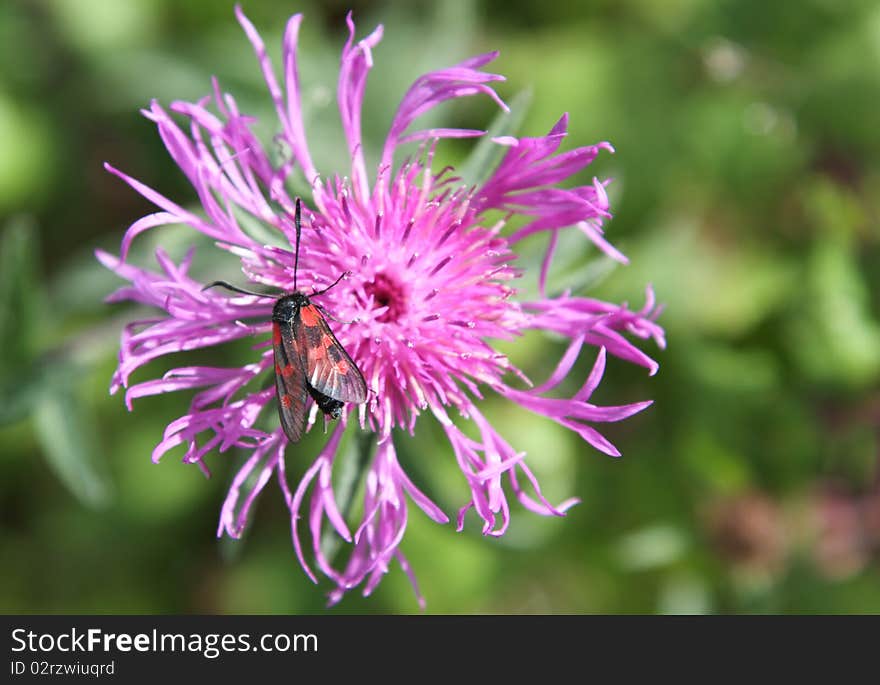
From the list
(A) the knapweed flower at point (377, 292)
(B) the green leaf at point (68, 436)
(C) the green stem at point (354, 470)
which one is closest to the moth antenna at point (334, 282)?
(A) the knapweed flower at point (377, 292)

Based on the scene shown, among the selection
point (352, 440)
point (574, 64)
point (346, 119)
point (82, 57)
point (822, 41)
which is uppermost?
point (822, 41)

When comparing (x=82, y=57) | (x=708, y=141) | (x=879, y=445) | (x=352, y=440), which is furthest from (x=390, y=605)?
(x=82, y=57)

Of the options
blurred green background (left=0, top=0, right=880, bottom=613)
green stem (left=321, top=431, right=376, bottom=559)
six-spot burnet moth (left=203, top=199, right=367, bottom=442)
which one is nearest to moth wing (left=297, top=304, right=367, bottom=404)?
six-spot burnet moth (left=203, top=199, right=367, bottom=442)

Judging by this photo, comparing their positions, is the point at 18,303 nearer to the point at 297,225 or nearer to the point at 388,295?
the point at 297,225

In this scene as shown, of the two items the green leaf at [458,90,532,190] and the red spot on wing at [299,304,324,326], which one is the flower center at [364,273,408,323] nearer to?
the red spot on wing at [299,304,324,326]

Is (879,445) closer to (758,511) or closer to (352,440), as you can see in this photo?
(758,511)

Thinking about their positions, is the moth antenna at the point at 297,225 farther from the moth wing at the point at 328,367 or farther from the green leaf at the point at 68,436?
the green leaf at the point at 68,436
